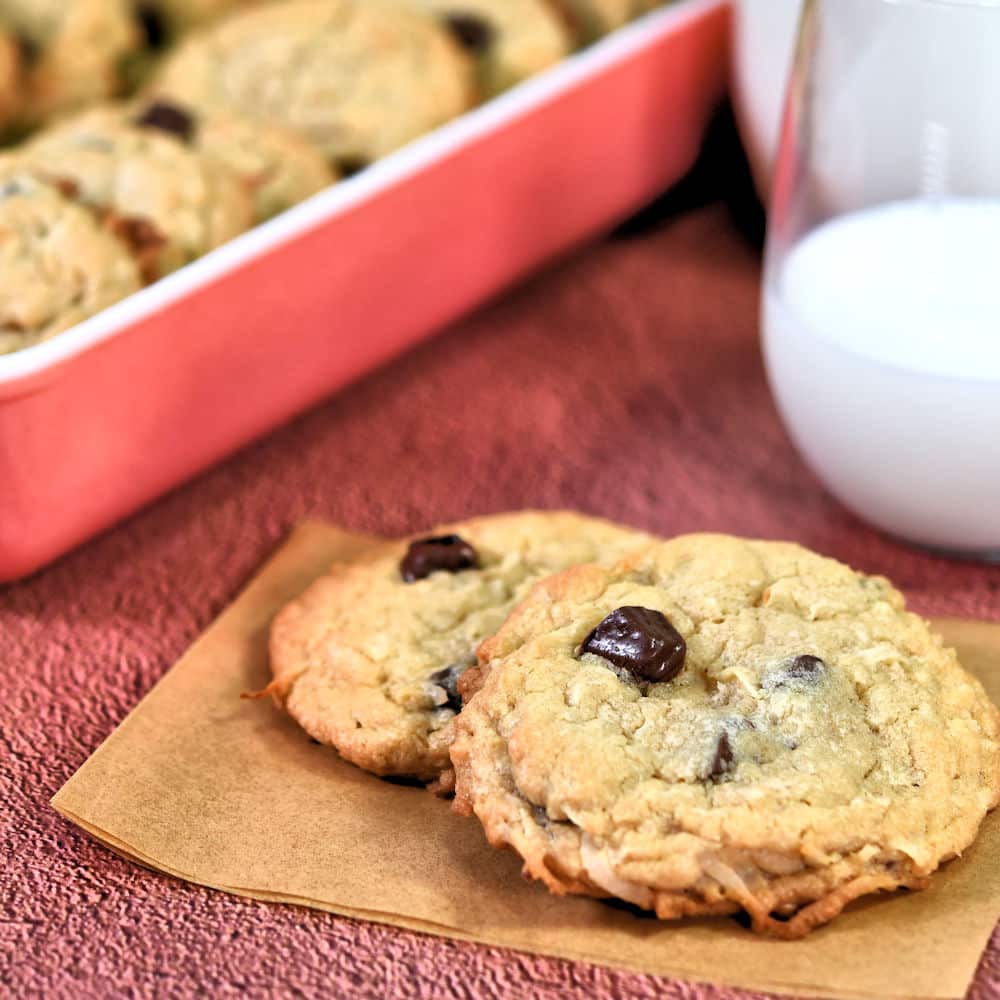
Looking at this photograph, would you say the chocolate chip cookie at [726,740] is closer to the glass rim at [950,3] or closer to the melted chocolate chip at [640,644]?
the melted chocolate chip at [640,644]

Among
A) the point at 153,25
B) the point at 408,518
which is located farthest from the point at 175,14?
the point at 408,518

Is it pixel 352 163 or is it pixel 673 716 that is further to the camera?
pixel 352 163

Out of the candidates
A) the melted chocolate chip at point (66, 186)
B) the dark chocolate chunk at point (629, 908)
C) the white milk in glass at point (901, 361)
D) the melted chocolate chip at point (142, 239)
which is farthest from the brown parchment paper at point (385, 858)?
the melted chocolate chip at point (66, 186)

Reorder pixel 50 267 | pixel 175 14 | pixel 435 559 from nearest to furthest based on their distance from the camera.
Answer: pixel 435 559 < pixel 50 267 < pixel 175 14

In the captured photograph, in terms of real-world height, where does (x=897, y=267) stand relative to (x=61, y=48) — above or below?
below

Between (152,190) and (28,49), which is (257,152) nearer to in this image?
(152,190)

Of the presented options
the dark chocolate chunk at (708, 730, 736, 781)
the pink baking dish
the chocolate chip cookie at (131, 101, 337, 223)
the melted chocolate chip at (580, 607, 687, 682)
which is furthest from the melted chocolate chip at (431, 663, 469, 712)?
the chocolate chip cookie at (131, 101, 337, 223)

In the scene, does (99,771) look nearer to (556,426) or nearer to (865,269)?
(556,426)
